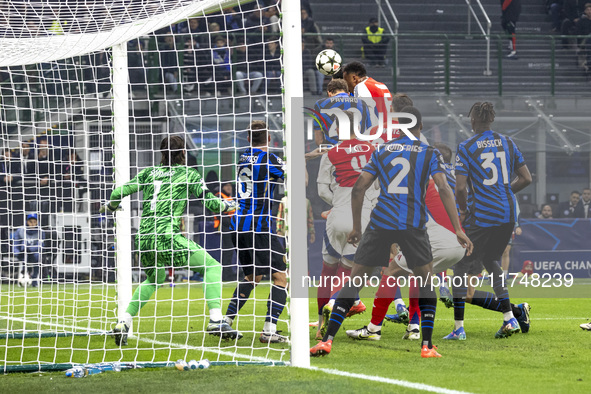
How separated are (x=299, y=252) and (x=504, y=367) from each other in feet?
5.51

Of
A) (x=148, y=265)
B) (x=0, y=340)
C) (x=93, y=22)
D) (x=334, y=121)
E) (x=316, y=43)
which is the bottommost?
(x=0, y=340)

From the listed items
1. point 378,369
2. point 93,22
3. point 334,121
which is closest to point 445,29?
point 334,121

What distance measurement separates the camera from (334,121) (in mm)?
8984

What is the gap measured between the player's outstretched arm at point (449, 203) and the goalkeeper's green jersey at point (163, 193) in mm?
2038

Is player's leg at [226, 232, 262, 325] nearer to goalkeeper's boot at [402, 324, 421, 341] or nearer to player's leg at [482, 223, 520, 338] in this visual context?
goalkeeper's boot at [402, 324, 421, 341]

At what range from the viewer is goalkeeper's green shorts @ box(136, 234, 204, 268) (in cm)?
745

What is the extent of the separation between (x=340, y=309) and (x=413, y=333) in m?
1.55

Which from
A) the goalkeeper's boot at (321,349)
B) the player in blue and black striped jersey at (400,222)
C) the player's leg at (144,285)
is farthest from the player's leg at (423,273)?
→ the player's leg at (144,285)

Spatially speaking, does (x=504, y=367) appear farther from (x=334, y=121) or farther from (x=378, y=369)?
(x=334, y=121)

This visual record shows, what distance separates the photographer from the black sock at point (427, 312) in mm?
6621

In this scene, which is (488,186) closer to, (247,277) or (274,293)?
(274,293)

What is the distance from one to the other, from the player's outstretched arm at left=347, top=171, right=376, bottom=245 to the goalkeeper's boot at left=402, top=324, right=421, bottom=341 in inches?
46.8

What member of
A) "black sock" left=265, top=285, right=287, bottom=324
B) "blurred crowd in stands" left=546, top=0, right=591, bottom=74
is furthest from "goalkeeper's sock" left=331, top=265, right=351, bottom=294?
"blurred crowd in stands" left=546, top=0, right=591, bottom=74

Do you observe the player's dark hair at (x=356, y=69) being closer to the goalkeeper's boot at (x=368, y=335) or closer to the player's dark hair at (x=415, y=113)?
the player's dark hair at (x=415, y=113)
